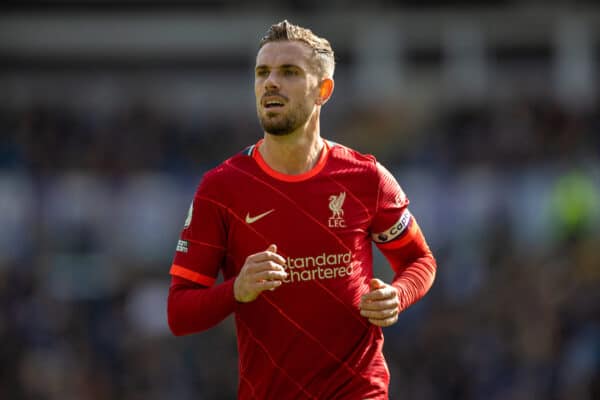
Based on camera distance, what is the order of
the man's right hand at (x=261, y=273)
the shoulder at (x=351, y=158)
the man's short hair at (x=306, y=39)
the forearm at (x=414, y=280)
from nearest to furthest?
the man's right hand at (x=261, y=273) → the forearm at (x=414, y=280) → the man's short hair at (x=306, y=39) → the shoulder at (x=351, y=158)

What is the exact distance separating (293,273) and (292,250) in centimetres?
12

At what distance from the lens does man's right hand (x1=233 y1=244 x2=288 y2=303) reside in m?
5.08

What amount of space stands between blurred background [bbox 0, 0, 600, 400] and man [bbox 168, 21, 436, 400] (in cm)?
700

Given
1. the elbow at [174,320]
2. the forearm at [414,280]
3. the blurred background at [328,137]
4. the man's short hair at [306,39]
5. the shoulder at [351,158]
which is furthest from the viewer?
the blurred background at [328,137]

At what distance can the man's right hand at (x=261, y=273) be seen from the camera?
5.08m

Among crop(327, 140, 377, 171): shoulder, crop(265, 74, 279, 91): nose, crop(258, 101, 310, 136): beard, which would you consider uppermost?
crop(265, 74, 279, 91): nose

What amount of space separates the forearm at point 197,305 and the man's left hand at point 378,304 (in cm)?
64

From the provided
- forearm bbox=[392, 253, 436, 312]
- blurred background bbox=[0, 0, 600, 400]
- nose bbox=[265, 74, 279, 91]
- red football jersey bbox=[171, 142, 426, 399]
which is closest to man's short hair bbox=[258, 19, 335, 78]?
nose bbox=[265, 74, 279, 91]

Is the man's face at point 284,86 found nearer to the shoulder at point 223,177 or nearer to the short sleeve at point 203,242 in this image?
the shoulder at point 223,177

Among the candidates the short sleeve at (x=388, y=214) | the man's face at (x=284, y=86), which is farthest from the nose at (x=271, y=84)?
the short sleeve at (x=388, y=214)

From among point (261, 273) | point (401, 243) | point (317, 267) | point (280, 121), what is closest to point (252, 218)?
point (317, 267)

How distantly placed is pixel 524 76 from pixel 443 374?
405 inches

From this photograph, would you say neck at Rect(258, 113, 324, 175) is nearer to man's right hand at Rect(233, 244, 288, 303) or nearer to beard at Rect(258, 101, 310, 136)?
beard at Rect(258, 101, 310, 136)

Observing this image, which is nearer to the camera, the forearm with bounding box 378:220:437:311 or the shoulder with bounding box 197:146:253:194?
the shoulder with bounding box 197:146:253:194
